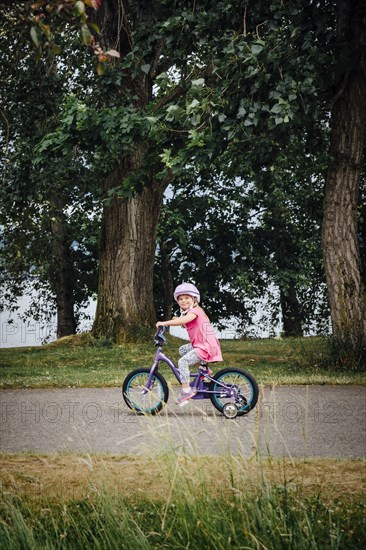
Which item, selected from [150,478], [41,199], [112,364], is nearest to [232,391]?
[150,478]

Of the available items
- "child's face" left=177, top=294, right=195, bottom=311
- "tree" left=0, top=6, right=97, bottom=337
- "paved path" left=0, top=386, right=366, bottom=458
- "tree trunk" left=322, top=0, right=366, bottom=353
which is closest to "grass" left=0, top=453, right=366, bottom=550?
"paved path" left=0, top=386, right=366, bottom=458

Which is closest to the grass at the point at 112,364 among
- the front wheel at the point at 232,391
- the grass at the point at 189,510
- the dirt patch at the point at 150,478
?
the front wheel at the point at 232,391

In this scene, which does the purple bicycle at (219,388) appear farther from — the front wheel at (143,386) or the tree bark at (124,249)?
the tree bark at (124,249)

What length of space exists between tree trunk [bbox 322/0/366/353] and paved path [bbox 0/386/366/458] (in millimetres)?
2567

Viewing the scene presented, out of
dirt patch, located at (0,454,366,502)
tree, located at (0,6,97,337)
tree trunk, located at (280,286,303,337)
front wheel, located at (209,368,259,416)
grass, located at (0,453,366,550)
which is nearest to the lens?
grass, located at (0,453,366,550)

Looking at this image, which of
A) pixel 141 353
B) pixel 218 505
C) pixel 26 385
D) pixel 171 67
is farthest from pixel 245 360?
pixel 218 505

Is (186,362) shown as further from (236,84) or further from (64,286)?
(64,286)

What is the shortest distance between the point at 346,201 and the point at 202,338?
6.42m

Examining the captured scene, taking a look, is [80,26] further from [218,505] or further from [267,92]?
[267,92]

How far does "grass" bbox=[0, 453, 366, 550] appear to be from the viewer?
454cm

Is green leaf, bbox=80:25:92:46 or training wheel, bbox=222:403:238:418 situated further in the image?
training wheel, bbox=222:403:238:418

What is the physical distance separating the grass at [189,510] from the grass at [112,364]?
626 cm

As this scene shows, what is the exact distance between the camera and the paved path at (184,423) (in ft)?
23.7

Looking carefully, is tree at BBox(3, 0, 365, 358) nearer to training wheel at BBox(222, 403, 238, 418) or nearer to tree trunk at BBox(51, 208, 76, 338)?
training wheel at BBox(222, 403, 238, 418)
